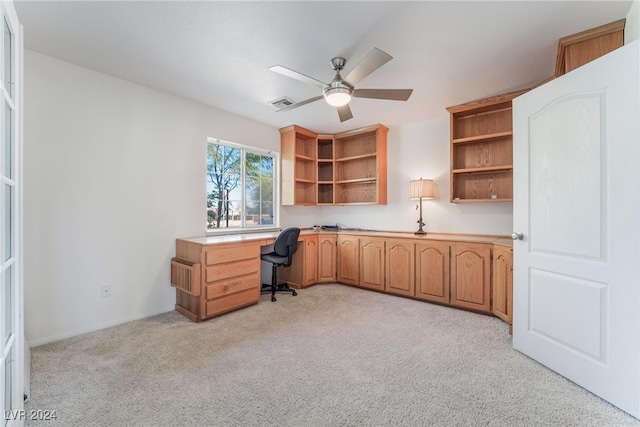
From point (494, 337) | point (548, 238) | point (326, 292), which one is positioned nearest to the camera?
point (548, 238)

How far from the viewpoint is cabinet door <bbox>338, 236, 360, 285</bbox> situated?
4.04m

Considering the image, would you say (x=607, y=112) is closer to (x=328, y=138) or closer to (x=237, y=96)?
(x=237, y=96)

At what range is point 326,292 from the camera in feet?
12.5

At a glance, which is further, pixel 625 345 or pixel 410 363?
pixel 410 363

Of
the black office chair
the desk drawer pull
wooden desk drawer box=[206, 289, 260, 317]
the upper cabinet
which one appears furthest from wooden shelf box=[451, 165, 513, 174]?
the desk drawer pull

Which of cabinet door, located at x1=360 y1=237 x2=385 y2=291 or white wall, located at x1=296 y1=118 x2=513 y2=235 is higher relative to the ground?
white wall, located at x1=296 y1=118 x2=513 y2=235

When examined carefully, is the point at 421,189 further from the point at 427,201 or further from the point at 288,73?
the point at 288,73

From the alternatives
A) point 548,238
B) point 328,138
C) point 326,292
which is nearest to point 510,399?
point 548,238

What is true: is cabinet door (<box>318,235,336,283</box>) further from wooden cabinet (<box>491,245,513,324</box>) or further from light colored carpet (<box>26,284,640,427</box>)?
wooden cabinet (<box>491,245,513,324</box>)

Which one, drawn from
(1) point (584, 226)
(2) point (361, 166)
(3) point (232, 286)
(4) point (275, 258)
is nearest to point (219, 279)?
(3) point (232, 286)

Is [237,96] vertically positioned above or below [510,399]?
above

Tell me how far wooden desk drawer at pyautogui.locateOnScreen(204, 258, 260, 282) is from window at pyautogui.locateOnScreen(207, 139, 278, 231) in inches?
33.1

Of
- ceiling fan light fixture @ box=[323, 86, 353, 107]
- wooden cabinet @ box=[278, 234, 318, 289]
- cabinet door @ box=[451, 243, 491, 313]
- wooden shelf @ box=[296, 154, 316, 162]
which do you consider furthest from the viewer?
wooden shelf @ box=[296, 154, 316, 162]

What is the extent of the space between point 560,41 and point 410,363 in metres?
2.69
